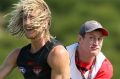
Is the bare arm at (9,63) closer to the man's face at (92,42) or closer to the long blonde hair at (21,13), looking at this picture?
the long blonde hair at (21,13)

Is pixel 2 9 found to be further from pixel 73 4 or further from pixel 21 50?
pixel 21 50

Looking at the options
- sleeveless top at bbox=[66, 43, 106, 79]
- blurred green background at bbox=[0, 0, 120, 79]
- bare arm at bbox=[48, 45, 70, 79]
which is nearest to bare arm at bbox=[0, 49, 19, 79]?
bare arm at bbox=[48, 45, 70, 79]

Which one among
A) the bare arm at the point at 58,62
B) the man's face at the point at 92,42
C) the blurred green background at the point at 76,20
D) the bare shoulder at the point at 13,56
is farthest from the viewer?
the blurred green background at the point at 76,20

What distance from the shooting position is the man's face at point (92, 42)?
826 centimetres

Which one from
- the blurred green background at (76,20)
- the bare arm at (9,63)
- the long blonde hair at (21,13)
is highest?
the long blonde hair at (21,13)

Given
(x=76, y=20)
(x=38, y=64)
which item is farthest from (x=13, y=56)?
(x=76, y=20)

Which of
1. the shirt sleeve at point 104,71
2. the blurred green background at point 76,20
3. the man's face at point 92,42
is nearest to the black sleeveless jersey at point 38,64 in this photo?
the man's face at point 92,42

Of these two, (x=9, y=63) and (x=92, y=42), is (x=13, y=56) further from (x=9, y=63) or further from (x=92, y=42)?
(x=92, y=42)

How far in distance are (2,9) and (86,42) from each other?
19.1 m

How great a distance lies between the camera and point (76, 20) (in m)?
24.7

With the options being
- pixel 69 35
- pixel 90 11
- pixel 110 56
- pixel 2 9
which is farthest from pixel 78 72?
pixel 2 9

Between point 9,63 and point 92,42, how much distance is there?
0.97 meters

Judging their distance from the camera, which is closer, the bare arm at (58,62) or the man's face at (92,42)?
the bare arm at (58,62)

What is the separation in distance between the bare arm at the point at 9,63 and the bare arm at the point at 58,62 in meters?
0.46
